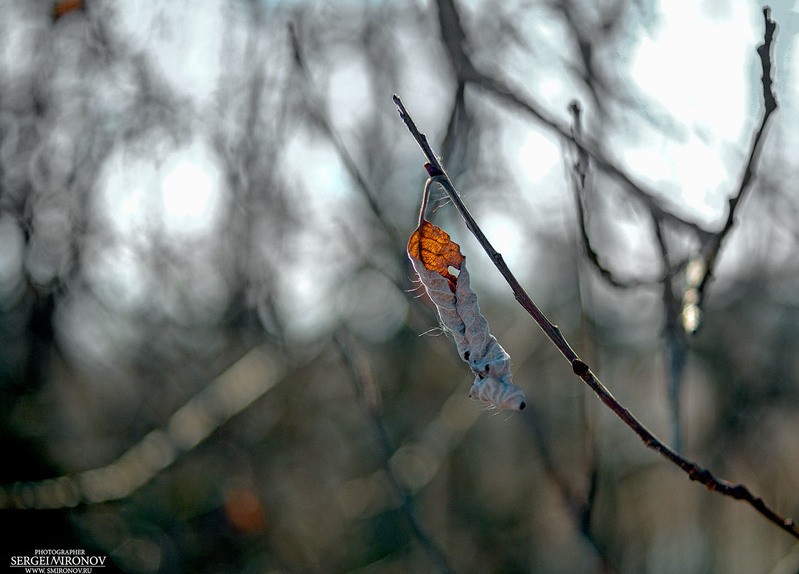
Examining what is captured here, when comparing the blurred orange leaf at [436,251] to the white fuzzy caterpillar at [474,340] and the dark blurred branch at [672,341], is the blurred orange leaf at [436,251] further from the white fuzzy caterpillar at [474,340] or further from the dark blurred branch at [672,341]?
the dark blurred branch at [672,341]

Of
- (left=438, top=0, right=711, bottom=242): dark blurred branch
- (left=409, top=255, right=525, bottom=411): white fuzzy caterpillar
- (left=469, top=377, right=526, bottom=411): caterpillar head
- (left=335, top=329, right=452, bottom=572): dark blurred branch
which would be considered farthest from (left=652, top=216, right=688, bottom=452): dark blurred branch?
(left=469, top=377, right=526, bottom=411): caterpillar head

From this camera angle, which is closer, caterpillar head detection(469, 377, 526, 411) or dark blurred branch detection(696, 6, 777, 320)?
caterpillar head detection(469, 377, 526, 411)

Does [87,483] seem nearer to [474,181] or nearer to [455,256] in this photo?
[474,181]

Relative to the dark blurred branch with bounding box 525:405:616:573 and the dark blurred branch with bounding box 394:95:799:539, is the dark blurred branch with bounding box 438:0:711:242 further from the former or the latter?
the dark blurred branch with bounding box 394:95:799:539

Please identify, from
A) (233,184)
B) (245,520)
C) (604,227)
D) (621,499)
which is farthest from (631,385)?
(604,227)

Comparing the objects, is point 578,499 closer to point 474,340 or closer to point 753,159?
point 753,159

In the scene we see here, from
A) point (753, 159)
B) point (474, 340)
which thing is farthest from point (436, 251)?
point (753, 159)
